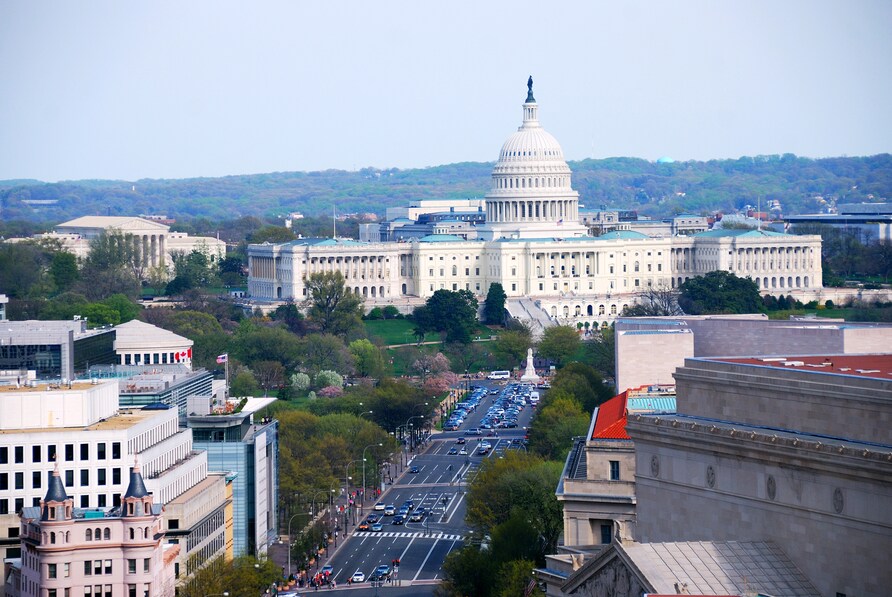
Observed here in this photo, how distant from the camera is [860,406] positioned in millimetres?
40500

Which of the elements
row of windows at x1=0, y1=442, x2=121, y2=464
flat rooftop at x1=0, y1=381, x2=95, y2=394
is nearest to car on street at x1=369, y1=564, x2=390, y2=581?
flat rooftop at x1=0, y1=381, x2=95, y2=394

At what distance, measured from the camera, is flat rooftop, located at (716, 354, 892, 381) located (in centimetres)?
4294

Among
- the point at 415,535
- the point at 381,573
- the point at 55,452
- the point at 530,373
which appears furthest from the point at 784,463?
the point at 530,373

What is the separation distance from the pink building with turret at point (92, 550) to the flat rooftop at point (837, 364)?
20.5 m

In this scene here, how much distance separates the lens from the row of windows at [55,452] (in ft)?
225

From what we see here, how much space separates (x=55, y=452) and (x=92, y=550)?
911cm

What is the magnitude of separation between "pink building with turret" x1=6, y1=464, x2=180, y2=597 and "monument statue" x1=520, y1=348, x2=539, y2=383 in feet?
343

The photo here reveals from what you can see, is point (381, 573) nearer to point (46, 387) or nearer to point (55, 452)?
point (46, 387)

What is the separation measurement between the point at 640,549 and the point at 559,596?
9153mm

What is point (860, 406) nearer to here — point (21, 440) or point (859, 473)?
point (859, 473)

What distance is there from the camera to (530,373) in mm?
168375

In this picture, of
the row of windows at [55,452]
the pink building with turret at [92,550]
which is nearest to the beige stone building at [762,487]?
the pink building with turret at [92,550]

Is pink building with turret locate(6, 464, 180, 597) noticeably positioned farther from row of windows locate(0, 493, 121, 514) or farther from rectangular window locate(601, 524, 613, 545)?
rectangular window locate(601, 524, 613, 545)

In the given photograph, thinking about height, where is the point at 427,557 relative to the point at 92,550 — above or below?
below
